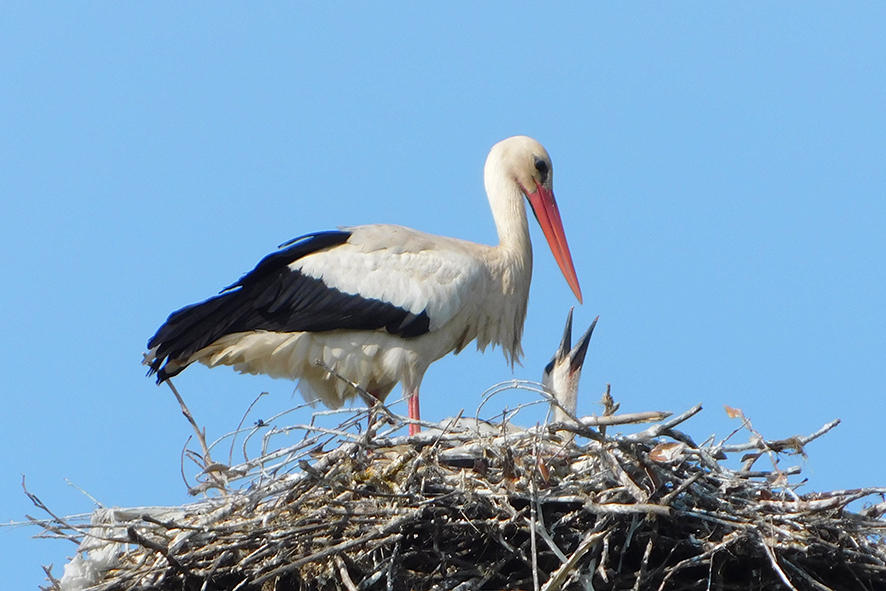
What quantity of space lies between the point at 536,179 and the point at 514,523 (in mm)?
2729

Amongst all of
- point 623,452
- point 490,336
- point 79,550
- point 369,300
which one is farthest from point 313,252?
point 623,452

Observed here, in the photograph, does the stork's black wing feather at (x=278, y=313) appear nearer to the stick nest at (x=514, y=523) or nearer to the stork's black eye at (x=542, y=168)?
the stork's black eye at (x=542, y=168)

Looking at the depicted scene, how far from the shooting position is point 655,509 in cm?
365

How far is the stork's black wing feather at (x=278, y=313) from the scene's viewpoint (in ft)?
17.7

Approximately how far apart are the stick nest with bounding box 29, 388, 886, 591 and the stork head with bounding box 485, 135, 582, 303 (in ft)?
7.71

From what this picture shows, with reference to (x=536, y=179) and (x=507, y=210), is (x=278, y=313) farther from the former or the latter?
(x=536, y=179)

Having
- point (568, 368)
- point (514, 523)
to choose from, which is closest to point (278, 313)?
point (568, 368)

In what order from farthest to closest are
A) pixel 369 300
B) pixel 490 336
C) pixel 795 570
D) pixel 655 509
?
pixel 490 336
pixel 369 300
pixel 795 570
pixel 655 509

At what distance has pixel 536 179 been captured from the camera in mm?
6258

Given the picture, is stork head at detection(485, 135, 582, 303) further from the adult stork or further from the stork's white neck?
the adult stork

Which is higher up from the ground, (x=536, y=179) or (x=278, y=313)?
(x=536, y=179)

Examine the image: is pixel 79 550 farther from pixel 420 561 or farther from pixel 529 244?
pixel 529 244

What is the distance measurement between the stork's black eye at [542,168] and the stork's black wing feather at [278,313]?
113 cm

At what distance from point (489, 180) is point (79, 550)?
2.89m
